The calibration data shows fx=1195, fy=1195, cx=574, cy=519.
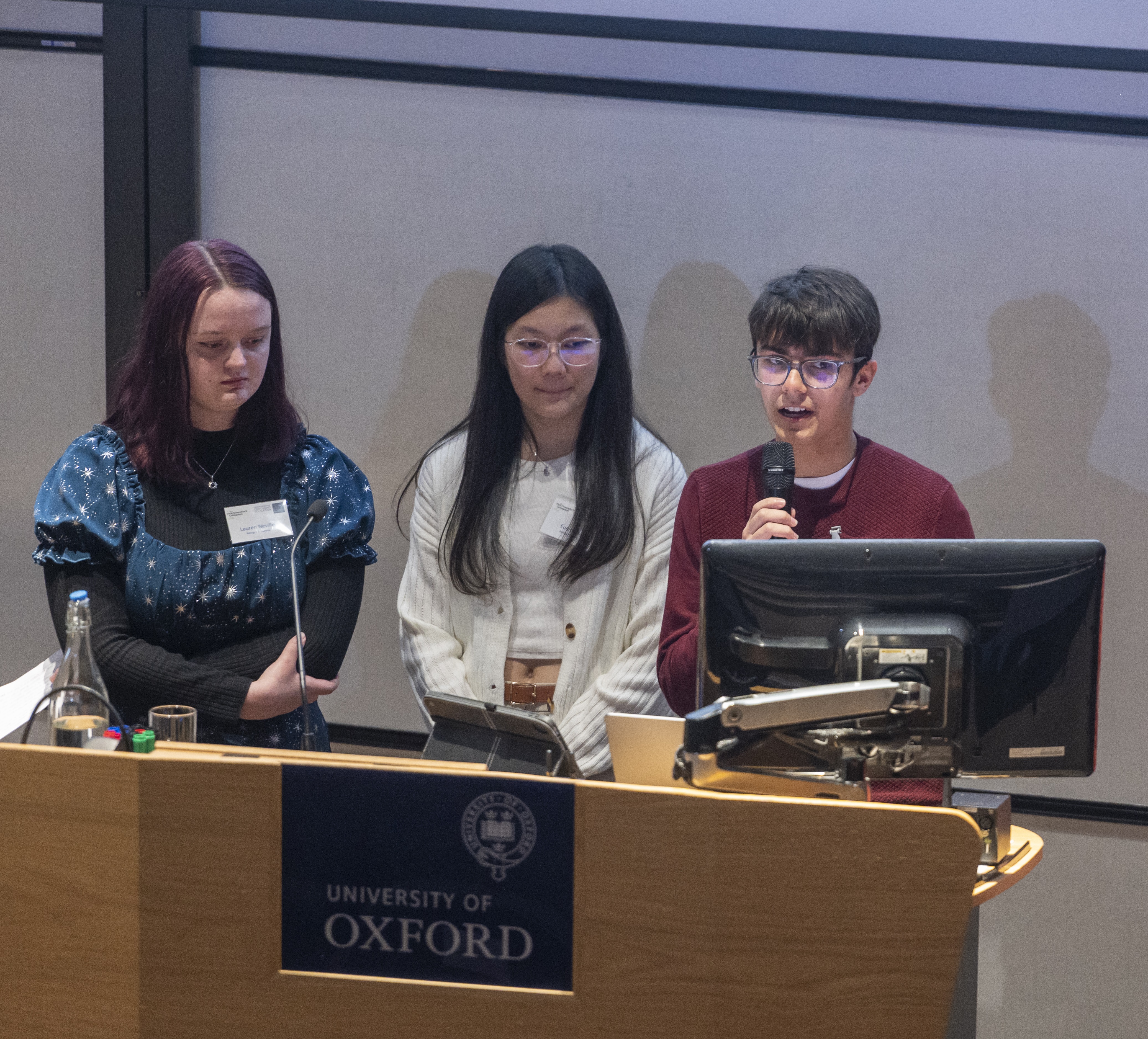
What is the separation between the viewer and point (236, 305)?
2.32 meters

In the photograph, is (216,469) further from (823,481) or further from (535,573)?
(823,481)

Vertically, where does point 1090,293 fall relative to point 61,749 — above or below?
above

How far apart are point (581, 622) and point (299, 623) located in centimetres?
63

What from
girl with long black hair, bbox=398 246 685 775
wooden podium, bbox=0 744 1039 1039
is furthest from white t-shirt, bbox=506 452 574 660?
wooden podium, bbox=0 744 1039 1039

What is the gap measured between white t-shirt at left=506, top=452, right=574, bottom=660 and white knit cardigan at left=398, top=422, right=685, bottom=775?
2cm

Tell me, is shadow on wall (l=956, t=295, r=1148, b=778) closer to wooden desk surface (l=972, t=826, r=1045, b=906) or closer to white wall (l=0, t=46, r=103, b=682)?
wooden desk surface (l=972, t=826, r=1045, b=906)

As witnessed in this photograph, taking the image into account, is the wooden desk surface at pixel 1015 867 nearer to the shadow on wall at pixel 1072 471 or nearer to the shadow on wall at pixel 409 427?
the shadow on wall at pixel 1072 471

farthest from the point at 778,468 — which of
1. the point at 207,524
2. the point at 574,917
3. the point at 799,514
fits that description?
the point at 207,524

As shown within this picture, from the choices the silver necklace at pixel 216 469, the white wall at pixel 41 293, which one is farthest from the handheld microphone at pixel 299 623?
the white wall at pixel 41 293

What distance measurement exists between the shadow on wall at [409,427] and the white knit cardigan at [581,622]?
526mm

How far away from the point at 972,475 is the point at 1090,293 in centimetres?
50

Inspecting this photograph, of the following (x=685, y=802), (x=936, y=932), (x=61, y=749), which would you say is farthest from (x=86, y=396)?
(x=936, y=932)

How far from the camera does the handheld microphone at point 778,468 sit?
2.01 m

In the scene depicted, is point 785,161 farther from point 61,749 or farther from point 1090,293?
point 61,749
